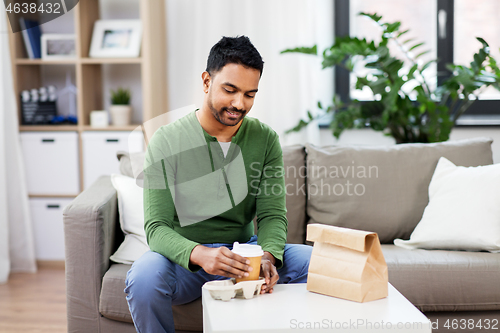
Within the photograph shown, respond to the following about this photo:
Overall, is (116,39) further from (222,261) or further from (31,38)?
(222,261)

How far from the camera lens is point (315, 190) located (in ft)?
6.82

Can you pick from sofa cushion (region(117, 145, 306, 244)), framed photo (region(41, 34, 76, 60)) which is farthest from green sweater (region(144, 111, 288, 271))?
framed photo (region(41, 34, 76, 60))

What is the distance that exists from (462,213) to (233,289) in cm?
109

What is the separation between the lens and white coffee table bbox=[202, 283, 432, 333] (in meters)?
1.03

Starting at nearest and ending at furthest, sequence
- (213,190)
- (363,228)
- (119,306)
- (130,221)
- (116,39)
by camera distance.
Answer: (213,190) < (119,306) < (130,221) < (363,228) < (116,39)

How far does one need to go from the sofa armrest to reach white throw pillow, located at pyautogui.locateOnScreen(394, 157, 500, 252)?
109 cm

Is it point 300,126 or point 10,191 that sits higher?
point 300,126

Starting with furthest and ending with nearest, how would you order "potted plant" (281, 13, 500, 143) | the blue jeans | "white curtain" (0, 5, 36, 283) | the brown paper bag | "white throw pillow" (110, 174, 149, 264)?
1. "white curtain" (0, 5, 36, 283)
2. "potted plant" (281, 13, 500, 143)
3. "white throw pillow" (110, 174, 149, 264)
4. the blue jeans
5. the brown paper bag

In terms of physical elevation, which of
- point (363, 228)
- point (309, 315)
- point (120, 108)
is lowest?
point (363, 228)

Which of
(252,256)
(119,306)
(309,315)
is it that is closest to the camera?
(309,315)

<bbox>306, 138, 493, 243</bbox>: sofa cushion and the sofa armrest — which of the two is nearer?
the sofa armrest

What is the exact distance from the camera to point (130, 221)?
1872 mm

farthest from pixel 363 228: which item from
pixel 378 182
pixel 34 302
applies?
pixel 34 302

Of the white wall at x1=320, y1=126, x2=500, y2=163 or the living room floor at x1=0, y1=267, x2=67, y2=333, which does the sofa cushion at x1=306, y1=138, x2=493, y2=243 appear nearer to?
the white wall at x1=320, y1=126, x2=500, y2=163
